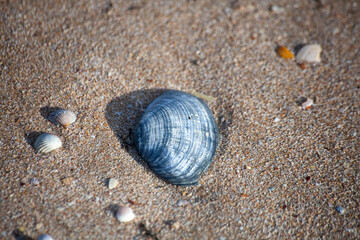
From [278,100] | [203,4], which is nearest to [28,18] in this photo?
[203,4]

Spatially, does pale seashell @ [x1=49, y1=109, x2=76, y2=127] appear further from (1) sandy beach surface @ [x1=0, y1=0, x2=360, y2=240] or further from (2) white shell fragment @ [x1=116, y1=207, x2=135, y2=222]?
(2) white shell fragment @ [x1=116, y1=207, x2=135, y2=222]

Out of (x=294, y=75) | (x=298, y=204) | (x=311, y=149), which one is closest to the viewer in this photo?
(x=298, y=204)

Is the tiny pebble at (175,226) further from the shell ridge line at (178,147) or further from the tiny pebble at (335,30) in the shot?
the tiny pebble at (335,30)

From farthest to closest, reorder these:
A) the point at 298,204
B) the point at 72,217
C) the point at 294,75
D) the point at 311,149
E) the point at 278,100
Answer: the point at 294,75
the point at 278,100
the point at 311,149
the point at 298,204
the point at 72,217

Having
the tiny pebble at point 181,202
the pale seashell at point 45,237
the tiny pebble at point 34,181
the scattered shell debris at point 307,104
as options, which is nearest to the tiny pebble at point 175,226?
the tiny pebble at point 181,202

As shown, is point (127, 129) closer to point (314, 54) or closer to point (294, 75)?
point (294, 75)

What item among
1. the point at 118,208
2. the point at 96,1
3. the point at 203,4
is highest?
the point at 96,1
